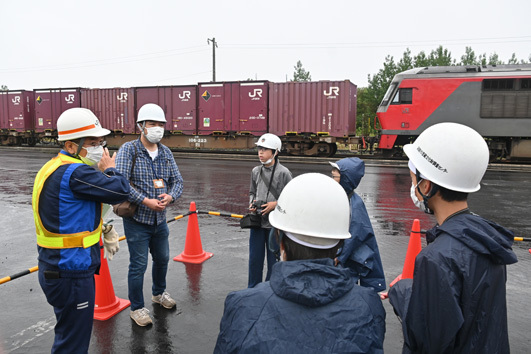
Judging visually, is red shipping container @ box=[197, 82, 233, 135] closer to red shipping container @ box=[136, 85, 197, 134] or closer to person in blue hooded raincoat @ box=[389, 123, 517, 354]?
red shipping container @ box=[136, 85, 197, 134]

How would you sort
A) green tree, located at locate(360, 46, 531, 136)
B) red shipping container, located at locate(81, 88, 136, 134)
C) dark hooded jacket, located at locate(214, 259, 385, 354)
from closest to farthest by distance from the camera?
dark hooded jacket, located at locate(214, 259, 385, 354) < red shipping container, located at locate(81, 88, 136, 134) < green tree, located at locate(360, 46, 531, 136)

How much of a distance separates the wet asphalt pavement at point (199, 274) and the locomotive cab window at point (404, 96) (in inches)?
303

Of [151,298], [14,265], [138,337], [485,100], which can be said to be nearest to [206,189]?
[14,265]

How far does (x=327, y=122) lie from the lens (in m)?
21.5

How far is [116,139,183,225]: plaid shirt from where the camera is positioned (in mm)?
3836

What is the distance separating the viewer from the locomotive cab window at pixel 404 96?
18547 mm

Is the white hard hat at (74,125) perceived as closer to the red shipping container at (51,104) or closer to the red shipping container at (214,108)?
the red shipping container at (214,108)

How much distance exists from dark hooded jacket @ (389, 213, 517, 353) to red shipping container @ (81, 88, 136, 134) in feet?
85.9

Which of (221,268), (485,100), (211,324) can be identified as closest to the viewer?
(211,324)

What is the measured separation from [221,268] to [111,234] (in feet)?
7.53

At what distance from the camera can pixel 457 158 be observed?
5.81 feet

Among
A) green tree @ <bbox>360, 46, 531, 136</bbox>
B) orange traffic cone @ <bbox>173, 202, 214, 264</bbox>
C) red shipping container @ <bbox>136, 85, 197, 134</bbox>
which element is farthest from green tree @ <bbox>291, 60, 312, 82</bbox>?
orange traffic cone @ <bbox>173, 202, 214, 264</bbox>

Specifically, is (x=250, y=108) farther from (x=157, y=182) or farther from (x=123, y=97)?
(x=157, y=182)

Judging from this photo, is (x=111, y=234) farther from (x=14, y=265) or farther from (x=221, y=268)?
(x=14, y=265)
